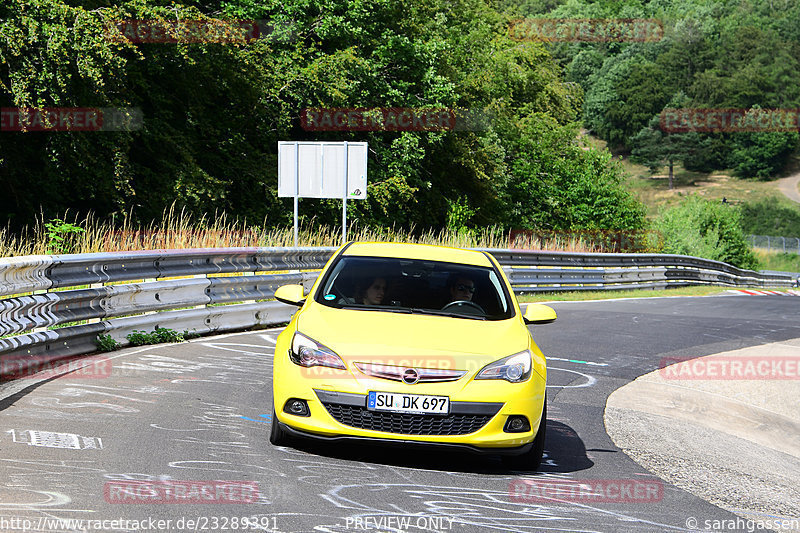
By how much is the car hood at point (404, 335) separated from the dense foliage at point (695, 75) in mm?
151604

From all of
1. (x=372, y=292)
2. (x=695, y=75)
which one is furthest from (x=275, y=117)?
(x=695, y=75)

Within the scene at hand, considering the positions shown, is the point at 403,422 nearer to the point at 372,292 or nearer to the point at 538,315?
the point at 372,292

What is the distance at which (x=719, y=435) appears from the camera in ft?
29.2

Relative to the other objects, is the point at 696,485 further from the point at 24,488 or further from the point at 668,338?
the point at 668,338

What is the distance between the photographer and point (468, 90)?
1921 inches

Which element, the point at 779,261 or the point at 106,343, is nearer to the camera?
the point at 106,343

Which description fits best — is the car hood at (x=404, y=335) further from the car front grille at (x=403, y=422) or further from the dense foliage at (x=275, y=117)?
the dense foliage at (x=275, y=117)

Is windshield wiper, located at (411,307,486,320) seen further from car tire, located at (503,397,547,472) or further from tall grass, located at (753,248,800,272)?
tall grass, located at (753,248,800,272)

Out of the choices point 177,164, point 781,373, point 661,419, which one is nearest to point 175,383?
point 661,419

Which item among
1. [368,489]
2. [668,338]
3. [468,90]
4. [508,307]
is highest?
[468,90]

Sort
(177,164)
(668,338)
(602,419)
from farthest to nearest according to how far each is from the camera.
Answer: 1. (177,164)
2. (668,338)
3. (602,419)

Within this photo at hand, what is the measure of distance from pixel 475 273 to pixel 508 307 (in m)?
0.48

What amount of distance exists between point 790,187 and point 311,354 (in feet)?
490

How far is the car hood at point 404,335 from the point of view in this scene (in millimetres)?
6410
